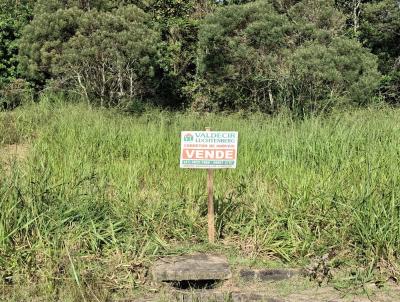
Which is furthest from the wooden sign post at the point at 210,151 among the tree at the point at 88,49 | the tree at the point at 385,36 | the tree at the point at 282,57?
the tree at the point at 385,36

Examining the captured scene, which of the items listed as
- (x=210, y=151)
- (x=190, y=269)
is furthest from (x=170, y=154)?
(x=190, y=269)

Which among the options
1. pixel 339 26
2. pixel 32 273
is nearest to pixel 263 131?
pixel 32 273

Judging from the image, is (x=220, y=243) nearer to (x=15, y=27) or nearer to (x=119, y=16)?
(x=119, y=16)

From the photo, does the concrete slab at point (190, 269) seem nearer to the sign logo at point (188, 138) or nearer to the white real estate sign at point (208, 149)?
the white real estate sign at point (208, 149)

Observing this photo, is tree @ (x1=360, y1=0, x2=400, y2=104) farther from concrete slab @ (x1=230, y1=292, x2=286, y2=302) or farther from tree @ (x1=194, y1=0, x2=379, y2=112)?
concrete slab @ (x1=230, y1=292, x2=286, y2=302)

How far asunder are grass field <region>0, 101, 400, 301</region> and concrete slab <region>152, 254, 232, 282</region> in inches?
5.4

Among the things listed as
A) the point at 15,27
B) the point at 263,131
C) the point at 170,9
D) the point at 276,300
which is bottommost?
the point at 276,300

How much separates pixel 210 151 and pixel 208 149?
0.9 inches

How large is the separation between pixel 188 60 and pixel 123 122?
6.14 metres

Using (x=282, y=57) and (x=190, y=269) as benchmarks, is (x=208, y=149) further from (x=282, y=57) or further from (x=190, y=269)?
(x=282, y=57)

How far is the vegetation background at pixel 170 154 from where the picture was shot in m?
3.72

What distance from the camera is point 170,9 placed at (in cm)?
1356

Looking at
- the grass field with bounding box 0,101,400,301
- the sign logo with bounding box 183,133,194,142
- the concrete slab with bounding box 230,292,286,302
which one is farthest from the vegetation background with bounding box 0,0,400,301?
the sign logo with bounding box 183,133,194,142

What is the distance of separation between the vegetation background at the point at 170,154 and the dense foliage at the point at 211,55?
0.11 ft
